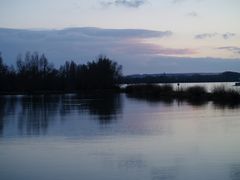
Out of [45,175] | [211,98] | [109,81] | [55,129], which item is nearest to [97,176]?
[45,175]

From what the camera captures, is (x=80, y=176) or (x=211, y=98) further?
(x=211, y=98)

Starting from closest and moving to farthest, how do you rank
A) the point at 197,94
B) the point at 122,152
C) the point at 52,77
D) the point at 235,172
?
the point at 235,172 < the point at 122,152 < the point at 197,94 < the point at 52,77

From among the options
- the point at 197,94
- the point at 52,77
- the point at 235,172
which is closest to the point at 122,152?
the point at 235,172

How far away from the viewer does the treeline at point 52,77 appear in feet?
333

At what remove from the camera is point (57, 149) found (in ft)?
46.6

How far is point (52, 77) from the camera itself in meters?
109

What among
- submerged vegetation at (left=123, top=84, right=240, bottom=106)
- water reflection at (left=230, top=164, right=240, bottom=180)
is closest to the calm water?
water reflection at (left=230, top=164, right=240, bottom=180)

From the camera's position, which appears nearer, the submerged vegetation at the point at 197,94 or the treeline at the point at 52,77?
the submerged vegetation at the point at 197,94

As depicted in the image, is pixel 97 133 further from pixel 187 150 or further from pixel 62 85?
pixel 62 85

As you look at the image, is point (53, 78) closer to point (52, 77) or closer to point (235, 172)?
point (52, 77)

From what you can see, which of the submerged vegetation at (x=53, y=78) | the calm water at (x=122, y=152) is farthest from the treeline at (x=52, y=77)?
the calm water at (x=122, y=152)

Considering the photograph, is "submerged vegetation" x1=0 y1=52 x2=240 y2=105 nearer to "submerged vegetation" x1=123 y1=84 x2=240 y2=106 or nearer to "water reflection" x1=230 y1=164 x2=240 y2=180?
"submerged vegetation" x1=123 y1=84 x2=240 y2=106

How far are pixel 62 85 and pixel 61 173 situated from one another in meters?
97.1

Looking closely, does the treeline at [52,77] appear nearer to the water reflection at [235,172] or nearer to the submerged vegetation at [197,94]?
the submerged vegetation at [197,94]
